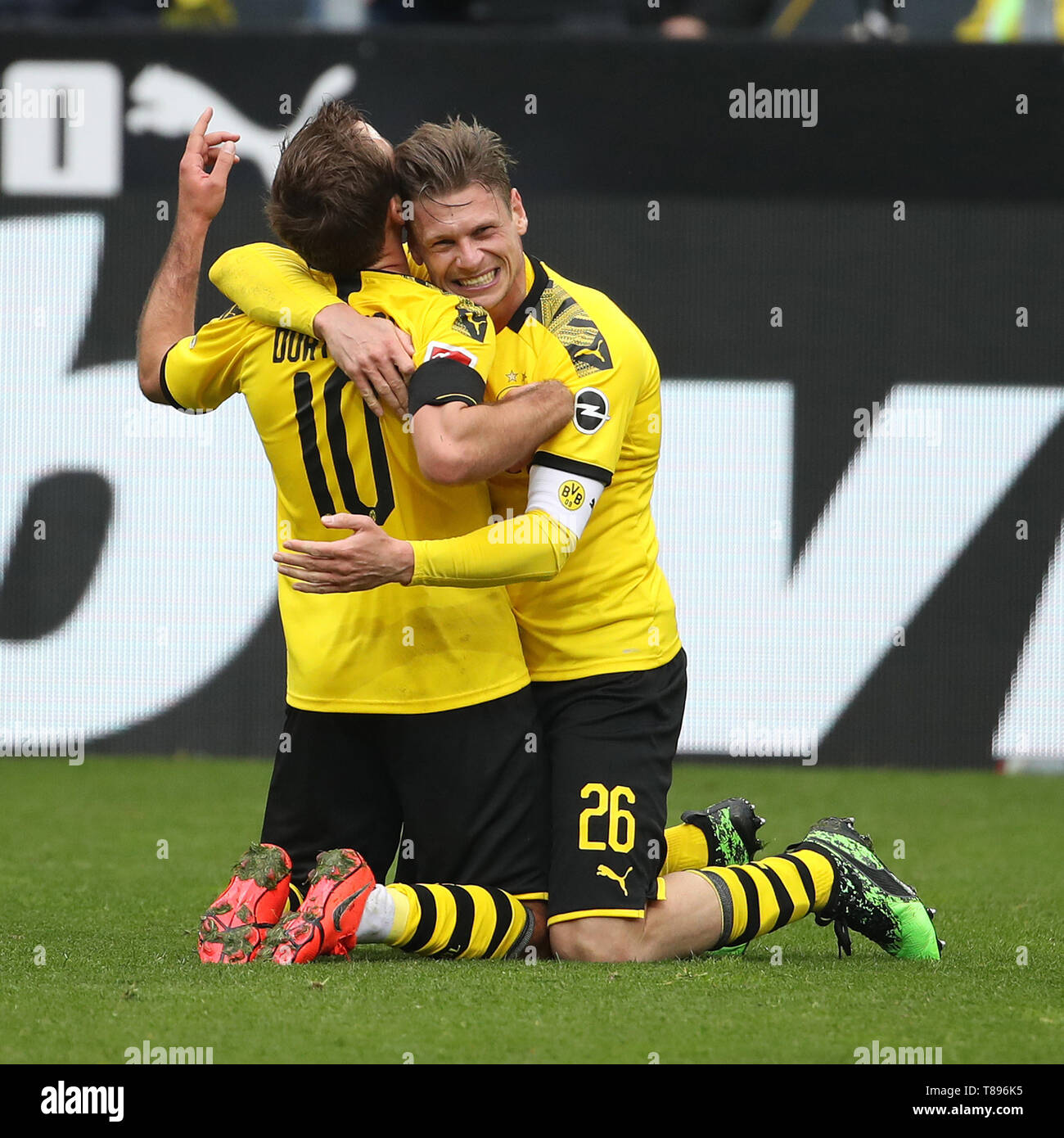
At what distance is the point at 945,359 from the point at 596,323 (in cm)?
357

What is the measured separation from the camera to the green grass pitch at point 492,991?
2467 millimetres

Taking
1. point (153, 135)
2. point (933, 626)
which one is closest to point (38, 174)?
point (153, 135)

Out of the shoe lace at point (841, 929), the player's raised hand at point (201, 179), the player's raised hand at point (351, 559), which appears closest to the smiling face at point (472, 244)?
the player's raised hand at point (201, 179)

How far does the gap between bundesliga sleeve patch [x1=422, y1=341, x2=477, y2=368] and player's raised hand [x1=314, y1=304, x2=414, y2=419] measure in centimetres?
3

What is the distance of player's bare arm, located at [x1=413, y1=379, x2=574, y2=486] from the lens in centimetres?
282

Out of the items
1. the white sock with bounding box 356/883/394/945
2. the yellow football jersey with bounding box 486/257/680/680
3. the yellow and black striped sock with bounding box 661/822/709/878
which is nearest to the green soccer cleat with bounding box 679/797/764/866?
the yellow and black striped sock with bounding box 661/822/709/878

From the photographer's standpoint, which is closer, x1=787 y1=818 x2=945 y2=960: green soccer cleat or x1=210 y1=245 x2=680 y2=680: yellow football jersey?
x1=210 y1=245 x2=680 y2=680: yellow football jersey

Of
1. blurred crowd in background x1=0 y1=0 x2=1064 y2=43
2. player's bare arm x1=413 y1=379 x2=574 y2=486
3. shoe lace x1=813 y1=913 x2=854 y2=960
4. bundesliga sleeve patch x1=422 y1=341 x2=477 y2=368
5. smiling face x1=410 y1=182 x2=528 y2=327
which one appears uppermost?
blurred crowd in background x1=0 y1=0 x2=1064 y2=43

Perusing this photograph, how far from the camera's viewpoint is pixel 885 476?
6.44 m

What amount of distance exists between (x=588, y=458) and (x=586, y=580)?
0.31 meters

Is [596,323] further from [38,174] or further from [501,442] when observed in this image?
[38,174]

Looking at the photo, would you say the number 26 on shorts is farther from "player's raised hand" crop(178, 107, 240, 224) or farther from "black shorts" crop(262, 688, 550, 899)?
"player's raised hand" crop(178, 107, 240, 224)

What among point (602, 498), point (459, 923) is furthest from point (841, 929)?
point (602, 498)
